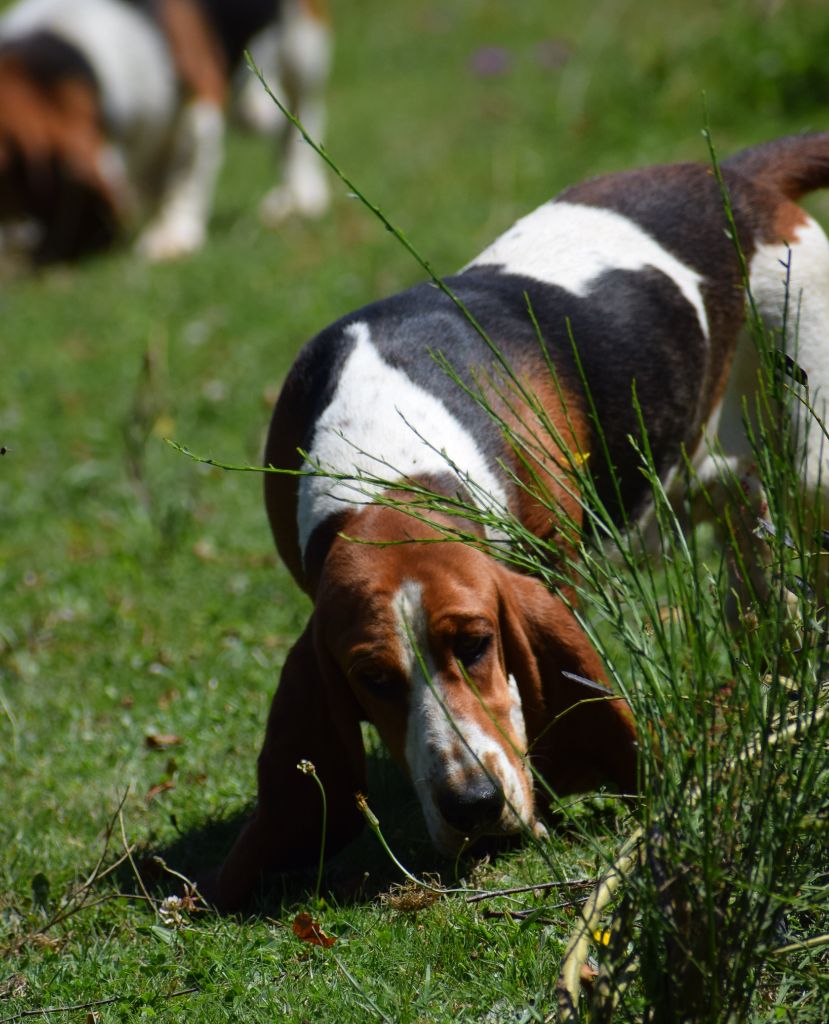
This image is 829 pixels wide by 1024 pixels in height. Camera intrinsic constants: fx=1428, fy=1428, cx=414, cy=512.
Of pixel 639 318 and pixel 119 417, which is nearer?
pixel 639 318

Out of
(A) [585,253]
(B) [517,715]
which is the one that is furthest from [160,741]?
(A) [585,253]

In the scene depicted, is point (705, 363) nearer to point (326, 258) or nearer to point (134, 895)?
point (134, 895)

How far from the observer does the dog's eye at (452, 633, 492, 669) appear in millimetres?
2824

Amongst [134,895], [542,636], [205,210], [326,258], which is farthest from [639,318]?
[205,210]

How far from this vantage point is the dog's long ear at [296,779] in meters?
3.07

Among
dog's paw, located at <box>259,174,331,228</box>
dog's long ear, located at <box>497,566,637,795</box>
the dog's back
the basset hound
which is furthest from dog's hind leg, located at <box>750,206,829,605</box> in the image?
the basset hound

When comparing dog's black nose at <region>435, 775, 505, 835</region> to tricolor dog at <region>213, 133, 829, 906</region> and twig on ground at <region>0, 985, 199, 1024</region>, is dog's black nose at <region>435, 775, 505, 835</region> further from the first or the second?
twig on ground at <region>0, 985, 199, 1024</region>

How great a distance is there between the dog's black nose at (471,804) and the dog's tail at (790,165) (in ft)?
6.70

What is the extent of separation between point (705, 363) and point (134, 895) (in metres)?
1.95

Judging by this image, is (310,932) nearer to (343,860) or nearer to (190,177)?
(343,860)

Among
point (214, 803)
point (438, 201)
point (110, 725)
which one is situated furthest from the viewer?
point (438, 201)

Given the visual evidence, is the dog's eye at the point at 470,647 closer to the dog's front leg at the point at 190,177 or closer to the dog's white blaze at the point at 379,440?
the dog's white blaze at the point at 379,440

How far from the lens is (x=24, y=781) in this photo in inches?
151

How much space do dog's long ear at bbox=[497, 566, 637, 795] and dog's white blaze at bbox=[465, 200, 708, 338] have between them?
992 mm
